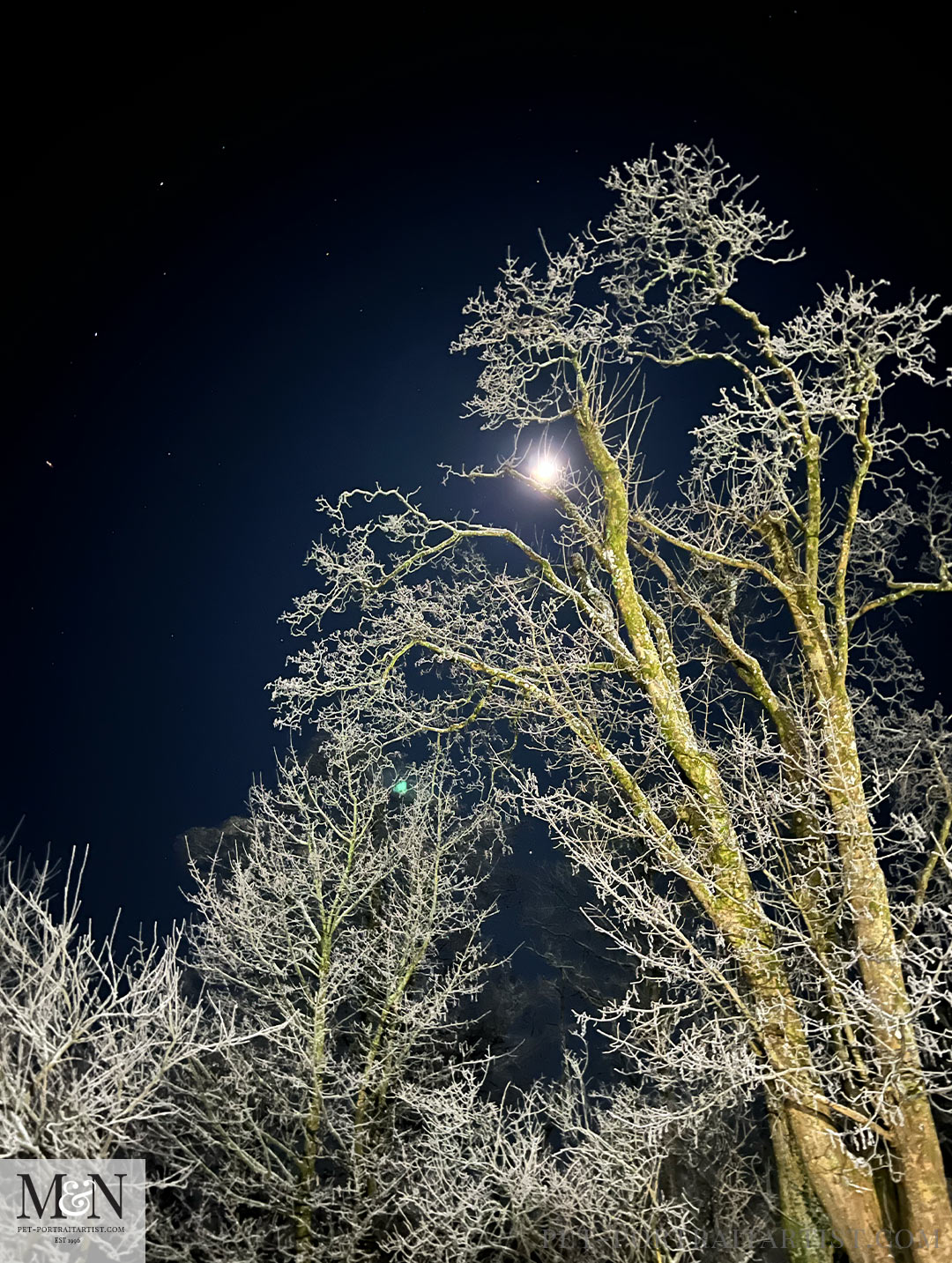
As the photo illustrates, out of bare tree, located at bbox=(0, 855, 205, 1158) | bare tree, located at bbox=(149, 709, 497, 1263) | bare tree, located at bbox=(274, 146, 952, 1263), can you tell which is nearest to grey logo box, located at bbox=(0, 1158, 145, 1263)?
bare tree, located at bbox=(0, 855, 205, 1158)

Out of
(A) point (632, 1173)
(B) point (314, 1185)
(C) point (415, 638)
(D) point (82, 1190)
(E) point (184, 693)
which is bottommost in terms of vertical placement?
(B) point (314, 1185)

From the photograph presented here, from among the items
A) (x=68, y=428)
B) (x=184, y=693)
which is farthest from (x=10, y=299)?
(x=184, y=693)

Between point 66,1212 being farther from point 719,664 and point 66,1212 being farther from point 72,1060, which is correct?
point 719,664

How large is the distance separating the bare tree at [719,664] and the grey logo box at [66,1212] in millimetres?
4179

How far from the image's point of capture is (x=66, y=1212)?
16.4 feet

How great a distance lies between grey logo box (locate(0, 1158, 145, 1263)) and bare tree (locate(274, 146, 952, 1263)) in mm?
4179

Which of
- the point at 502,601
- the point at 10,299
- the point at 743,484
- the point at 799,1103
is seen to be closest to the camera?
the point at 799,1103

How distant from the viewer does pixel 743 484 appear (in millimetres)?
6078

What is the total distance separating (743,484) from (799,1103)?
5229 millimetres

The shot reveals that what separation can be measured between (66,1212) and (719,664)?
25.3 feet

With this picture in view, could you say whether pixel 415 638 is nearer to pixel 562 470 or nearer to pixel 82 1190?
pixel 562 470

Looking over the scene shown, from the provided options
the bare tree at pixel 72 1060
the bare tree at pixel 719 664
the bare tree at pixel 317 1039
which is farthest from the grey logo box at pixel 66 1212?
the bare tree at pixel 719 664

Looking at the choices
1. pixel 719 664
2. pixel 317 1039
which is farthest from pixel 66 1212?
pixel 719 664

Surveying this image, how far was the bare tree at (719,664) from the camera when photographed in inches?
167
